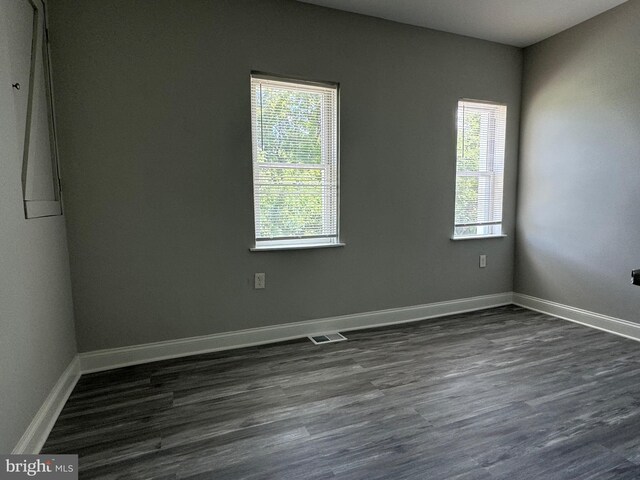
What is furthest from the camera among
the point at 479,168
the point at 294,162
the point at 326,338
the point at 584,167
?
the point at 479,168

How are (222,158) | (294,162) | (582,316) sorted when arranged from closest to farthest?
(222,158)
(294,162)
(582,316)

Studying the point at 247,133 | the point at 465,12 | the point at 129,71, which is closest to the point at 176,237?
the point at 247,133

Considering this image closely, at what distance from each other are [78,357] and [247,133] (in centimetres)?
196

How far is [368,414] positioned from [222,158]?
1983 millimetres

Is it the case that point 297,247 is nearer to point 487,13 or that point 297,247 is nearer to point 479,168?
point 479,168

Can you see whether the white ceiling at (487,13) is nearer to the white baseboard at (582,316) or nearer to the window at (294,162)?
the window at (294,162)

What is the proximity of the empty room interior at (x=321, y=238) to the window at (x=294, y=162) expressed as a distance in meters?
0.02

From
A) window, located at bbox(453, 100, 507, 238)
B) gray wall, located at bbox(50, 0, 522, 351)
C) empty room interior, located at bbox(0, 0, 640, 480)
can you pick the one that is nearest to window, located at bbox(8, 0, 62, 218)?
empty room interior, located at bbox(0, 0, 640, 480)

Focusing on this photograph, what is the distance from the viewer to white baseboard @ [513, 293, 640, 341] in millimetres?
3016

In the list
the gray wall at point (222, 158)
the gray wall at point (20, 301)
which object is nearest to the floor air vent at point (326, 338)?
the gray wall at point (222, 158)

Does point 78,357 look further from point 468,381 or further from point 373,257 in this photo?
point 468,381

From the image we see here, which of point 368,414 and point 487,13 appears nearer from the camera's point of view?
point 368,414

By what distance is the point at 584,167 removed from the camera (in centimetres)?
325

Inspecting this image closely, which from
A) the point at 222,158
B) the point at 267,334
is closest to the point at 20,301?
the point at 222,158
